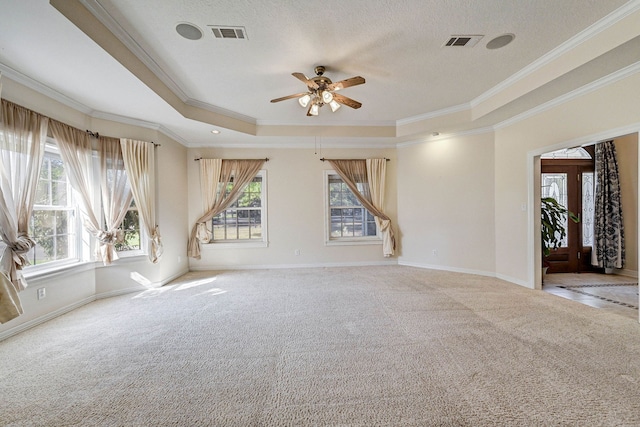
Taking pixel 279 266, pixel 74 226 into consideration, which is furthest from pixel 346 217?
pixel 74 226

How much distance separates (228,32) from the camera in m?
2.41

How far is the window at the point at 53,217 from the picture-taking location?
9.93 ft

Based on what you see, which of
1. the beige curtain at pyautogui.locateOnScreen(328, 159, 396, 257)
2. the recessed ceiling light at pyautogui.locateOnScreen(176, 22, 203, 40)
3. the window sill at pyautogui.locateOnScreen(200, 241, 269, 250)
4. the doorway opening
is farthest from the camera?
the beige curtain at pyautogui.locateOnScreen(328, 159, 396, 257)

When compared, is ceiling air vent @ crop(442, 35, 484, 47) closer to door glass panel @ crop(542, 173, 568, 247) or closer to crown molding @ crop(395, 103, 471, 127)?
crown molding @ crop(395, 103, 471, 127)

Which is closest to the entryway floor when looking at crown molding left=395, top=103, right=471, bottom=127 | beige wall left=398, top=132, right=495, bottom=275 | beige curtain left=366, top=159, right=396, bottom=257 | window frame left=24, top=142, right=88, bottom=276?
beige wall left=398, top=132, right=495, bottom=275

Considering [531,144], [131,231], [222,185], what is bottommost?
[131,231]

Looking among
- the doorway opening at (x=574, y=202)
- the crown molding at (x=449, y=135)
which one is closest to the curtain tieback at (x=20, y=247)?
the crown molding at (x=449, y=135)

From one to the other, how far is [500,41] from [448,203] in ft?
9.46

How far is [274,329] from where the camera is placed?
263 centimetres

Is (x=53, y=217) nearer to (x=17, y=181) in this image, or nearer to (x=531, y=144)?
(x=17, y=181)

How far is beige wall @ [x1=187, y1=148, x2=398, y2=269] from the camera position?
17.3 feet

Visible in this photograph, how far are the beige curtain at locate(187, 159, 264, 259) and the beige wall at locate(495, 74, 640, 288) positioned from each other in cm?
448

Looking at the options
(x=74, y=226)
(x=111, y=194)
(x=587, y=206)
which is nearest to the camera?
(x=74, y=226)

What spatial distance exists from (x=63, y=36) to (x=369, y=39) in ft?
8.66
